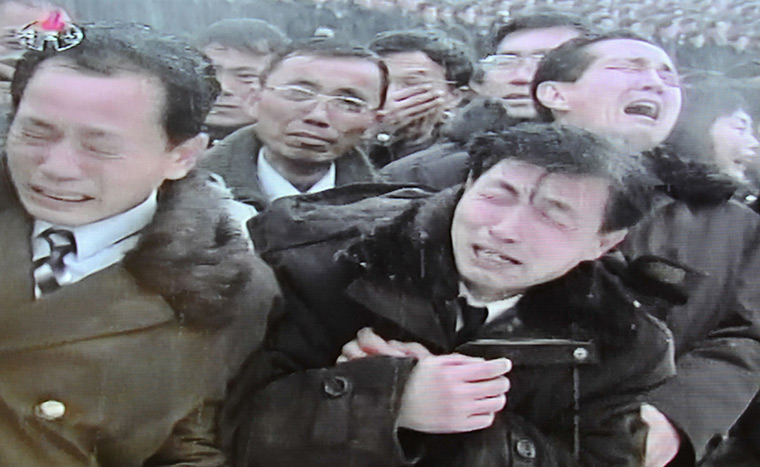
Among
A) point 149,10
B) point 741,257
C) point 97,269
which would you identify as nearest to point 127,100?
point 149,10

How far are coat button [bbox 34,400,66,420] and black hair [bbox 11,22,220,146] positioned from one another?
726mm

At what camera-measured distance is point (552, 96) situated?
2172 millimetres

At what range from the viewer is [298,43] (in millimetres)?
2150

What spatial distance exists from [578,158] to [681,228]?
356mm

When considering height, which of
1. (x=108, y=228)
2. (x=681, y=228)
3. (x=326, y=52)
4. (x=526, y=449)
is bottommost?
(x=526, y=449)

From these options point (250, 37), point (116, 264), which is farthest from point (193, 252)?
point (250, 37)

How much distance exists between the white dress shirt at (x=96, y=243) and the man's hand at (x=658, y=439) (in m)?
1.42

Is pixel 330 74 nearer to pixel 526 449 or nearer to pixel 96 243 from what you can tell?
pixel 96 243

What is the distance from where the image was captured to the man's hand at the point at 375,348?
6.97 feet

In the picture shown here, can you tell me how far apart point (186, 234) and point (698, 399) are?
1430 mm

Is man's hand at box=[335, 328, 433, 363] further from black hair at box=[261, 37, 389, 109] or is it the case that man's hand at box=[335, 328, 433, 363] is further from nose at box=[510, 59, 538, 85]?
nose at box=[510, 59, 538, 85]

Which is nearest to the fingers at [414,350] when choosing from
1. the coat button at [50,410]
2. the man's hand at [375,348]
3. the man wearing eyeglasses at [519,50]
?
the man's hand at [375,348]

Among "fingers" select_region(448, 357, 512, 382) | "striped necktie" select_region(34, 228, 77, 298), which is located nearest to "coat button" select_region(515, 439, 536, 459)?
"fingers" select_region(448, 357, 512, 382)

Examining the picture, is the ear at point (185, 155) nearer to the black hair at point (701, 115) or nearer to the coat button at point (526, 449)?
the coat button at point (526, 449)
